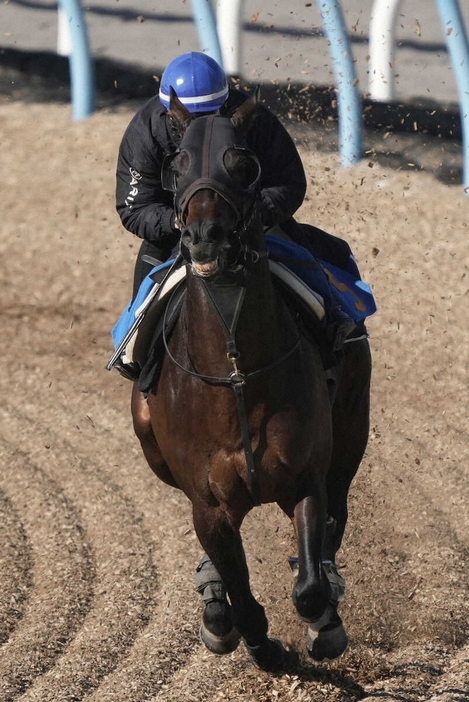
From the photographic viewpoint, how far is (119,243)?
Result: 11.8m

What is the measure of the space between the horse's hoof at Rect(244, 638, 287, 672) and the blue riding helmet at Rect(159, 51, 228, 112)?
2.49 m

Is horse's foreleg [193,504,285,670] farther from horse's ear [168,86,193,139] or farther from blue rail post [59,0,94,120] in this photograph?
blue rail post [59,0,94,120]

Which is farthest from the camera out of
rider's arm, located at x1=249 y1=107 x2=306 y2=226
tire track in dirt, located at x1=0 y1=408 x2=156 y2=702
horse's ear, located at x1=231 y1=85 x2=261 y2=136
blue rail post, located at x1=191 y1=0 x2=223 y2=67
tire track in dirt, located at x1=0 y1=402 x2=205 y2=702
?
blue rail post, located at x1=191 y1=0 x2=223 y2=67

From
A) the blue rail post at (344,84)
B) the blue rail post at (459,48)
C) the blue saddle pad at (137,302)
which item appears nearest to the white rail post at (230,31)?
the blue rail post at (344,84)

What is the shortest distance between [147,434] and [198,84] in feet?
5.87

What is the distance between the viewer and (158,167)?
521 cm

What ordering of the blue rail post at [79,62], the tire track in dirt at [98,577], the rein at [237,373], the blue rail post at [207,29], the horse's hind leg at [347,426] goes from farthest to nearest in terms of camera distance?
the blue rail post at [79,62]
the blue rail post at [207,29]
the horse's hind leg at [347,426]
the tire track in dirt at [98,577]
the rein at [237,373]

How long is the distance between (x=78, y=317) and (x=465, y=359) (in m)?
3.64

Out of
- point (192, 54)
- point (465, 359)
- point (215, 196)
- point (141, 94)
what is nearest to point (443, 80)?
point (141, 94)

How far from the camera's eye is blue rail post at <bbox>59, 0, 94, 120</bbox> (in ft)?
43.9

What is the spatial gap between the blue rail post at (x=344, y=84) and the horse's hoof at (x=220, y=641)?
24.3 feet

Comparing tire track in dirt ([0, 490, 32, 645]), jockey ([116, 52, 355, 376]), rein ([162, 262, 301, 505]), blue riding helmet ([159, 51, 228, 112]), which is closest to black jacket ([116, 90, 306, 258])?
jockey ([116, 52, 355, 376])

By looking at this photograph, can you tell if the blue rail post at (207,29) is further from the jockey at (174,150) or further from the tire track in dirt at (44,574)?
the jockey at (174,150)

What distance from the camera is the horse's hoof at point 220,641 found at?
5430mm
